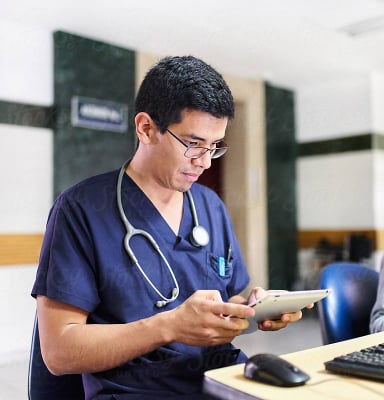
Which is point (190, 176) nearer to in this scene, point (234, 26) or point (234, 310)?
point (234, 310)

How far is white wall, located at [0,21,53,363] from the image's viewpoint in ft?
12.1

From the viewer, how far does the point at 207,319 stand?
1.07 metres

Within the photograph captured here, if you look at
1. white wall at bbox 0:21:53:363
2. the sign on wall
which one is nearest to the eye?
white wall at bbox 0:21:53:363

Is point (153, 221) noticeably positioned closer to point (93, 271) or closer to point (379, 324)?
point (93, 271)

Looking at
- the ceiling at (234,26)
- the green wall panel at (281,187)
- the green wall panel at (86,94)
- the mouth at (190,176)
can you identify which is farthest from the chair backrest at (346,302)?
the green wall panel at (281,187)

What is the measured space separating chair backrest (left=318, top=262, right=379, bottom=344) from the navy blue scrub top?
A: 0.39 meters

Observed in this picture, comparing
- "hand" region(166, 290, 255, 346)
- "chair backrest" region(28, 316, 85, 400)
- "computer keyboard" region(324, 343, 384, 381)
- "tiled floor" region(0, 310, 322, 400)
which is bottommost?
"tiled floor" region(0, 310, 322, 400)

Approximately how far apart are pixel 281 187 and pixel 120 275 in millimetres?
4620

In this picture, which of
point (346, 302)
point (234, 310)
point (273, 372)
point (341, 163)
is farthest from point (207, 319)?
point (341, 163)

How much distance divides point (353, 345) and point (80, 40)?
3.52 m

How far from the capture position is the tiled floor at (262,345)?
3137 millimetres

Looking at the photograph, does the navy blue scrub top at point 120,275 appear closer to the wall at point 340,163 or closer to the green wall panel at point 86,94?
the green wall panel at point 86,94

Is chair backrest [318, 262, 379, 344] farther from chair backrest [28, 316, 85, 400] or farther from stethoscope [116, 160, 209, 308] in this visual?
chair backrest [28, 316, 85, 400]

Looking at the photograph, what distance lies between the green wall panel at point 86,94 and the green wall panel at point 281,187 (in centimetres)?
190
